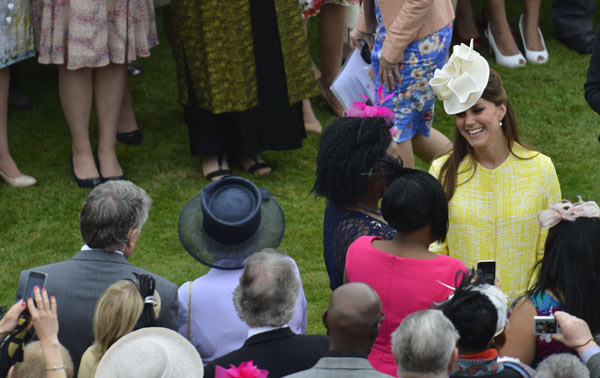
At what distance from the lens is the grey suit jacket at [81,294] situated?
2793 mm

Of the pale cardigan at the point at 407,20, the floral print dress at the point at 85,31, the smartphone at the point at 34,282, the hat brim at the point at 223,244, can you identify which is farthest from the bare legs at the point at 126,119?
the smartphone at the point at 34,282

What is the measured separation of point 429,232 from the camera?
2.77 meters

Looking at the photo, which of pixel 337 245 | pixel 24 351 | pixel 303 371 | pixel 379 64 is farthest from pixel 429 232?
pixel 379 64

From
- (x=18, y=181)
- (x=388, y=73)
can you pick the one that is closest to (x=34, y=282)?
(x=388, y=73)

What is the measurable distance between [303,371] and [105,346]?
0.62 meters

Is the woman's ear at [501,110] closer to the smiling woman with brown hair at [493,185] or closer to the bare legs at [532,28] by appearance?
the smiling woman with brown hair at [493,185]

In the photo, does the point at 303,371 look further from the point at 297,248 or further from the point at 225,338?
the point at 297,248

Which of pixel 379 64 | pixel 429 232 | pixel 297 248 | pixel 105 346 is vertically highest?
pixel 379 64

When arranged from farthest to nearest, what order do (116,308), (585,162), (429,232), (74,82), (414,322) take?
(585,162), (74,82), (429,232), (116,308), (414,322)

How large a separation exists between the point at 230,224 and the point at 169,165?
2726 millimetres

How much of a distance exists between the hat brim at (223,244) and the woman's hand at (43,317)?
2.09ft

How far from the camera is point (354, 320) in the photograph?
227 centimetres

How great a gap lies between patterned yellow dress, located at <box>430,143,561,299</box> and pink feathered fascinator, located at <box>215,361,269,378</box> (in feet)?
4.01

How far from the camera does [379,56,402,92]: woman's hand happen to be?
4301mm
